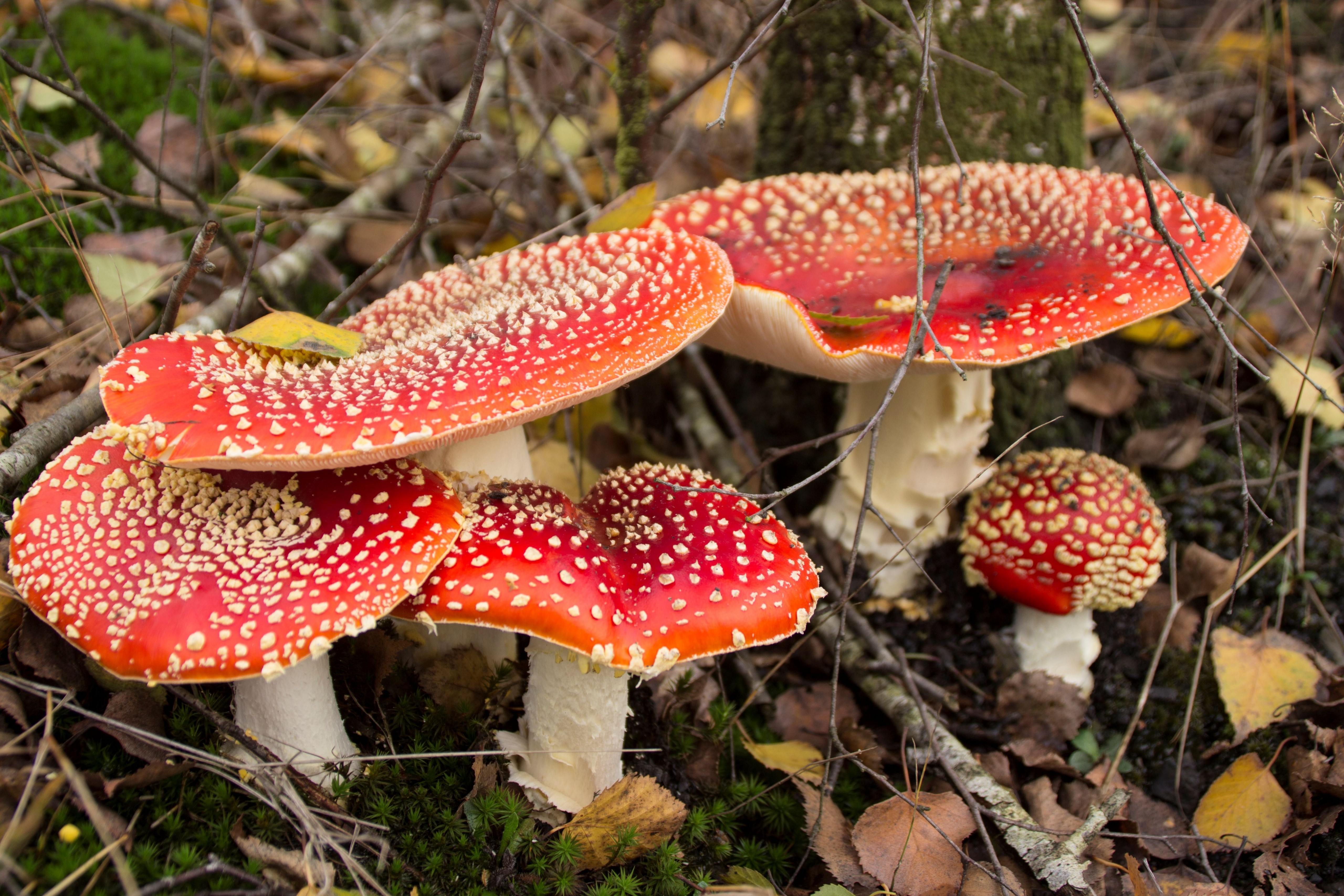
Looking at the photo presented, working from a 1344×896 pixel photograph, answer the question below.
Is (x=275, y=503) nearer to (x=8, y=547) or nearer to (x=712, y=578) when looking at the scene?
(x=8, y=547)

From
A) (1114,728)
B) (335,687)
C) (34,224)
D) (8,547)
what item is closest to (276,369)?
(8,547)

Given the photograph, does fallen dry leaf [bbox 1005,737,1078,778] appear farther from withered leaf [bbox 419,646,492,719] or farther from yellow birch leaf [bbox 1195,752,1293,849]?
withered leaf [bbox 419,646,492,719]

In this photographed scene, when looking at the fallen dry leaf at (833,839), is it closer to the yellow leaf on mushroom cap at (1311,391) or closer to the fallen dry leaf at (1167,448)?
the fallen dry leaf at (1167,448)

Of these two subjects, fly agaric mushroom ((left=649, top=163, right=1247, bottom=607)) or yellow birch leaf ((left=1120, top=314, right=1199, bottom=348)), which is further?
yellow birch leaf ((left=1120, top=314, right=1199, bottom=348))

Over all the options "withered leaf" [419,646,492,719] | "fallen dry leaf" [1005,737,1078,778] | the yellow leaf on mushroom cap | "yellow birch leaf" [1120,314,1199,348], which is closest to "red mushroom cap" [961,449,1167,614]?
"fallen dry leaf" [1005,737,1078,778]

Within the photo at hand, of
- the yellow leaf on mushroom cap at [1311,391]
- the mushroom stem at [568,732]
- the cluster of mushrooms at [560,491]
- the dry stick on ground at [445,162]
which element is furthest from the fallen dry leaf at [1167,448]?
the dry stick on ground at [445,162]
